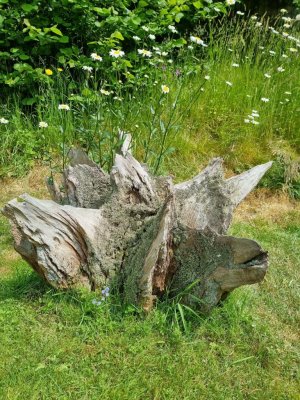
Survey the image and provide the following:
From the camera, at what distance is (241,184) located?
3.97 meters

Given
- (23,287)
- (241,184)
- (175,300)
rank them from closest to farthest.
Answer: (175,300)
(23,287)
(241,184)

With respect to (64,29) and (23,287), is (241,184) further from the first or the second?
(64,29)

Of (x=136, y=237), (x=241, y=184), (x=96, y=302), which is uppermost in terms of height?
(x=241, y=184)

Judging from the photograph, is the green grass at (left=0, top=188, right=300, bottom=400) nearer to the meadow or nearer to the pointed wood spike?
the meadow

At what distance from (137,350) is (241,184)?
4.81ft

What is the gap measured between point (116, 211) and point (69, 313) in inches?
28.1

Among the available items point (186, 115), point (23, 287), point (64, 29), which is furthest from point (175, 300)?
point (64, 29)

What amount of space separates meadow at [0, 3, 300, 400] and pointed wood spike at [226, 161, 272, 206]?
0.64 meters

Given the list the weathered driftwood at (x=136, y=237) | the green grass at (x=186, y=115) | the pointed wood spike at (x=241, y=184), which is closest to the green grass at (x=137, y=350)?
the weathered driftwood at (x=136, y=237)

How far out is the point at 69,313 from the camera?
3.37 m

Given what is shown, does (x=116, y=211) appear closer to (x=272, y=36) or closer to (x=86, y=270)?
(x=86, y=270)

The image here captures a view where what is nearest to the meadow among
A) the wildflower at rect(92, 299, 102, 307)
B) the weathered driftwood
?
the wildflower at rect(92, 299, 102, 307)

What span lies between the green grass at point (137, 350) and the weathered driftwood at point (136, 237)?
16cm

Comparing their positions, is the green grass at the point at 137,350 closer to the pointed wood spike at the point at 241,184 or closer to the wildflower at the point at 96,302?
the wildflower at the point at 96,302
